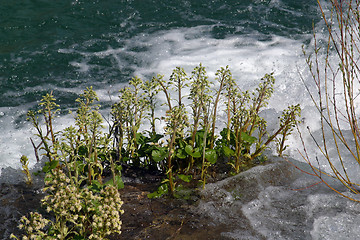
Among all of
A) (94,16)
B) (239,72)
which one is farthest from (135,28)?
(239,72)

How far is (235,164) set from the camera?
310 cm

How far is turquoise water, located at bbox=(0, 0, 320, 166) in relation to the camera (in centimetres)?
572

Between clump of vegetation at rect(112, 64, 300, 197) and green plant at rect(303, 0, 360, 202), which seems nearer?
green plant at rect(303, 0, 360, 202)

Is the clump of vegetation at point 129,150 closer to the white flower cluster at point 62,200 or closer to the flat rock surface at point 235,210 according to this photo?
the white flower cluster at point 62,200

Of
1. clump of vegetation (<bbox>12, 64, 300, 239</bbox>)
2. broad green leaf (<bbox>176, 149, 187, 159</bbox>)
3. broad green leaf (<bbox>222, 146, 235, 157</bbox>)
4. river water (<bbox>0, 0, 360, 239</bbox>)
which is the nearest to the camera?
clump of vegetation (<bbox>12, 64, 300, 239</bbox>)

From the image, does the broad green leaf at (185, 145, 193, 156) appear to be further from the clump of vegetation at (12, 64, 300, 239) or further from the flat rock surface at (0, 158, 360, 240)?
the flat rock surface at (0, 158, 360, 240)

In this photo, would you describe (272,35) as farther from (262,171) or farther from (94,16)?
(262,171)

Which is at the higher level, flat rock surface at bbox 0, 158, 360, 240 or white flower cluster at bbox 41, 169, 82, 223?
white flower cluster at bbox 41, 169, 82, 223

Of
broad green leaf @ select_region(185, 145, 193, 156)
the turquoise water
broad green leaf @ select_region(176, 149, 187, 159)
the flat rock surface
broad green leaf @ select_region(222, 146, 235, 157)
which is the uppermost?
the turquoise water

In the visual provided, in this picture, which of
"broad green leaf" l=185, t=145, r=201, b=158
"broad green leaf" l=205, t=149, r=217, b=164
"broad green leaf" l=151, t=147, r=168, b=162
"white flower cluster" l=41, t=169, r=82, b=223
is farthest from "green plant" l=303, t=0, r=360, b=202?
"white flower cluster" l=41, t=169, r=82, b=223

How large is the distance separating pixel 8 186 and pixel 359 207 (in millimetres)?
2513

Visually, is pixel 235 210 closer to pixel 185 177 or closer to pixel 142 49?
pixel 185 177

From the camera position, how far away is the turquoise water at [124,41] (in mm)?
5719

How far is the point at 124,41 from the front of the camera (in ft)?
22.1
